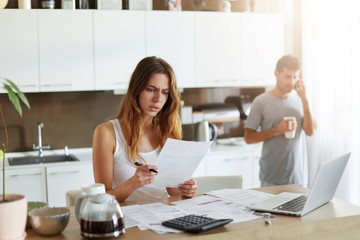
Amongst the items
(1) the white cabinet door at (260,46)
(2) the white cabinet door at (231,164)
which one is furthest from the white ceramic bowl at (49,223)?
(1) the white cabinet door at (260,46)

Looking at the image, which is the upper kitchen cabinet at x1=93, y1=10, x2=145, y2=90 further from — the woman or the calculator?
the calculator

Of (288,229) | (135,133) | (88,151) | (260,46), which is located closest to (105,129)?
(135,133)

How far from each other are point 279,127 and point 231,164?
1.10 meters

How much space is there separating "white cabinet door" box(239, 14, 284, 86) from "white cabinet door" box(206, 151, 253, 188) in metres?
0.72

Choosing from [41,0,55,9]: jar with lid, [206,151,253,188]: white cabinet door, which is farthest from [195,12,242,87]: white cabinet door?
[41,0,55,9]: jar with lid

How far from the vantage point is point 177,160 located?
2.05 metres

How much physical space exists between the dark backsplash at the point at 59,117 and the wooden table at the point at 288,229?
2495mm

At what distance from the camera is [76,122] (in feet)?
14.6

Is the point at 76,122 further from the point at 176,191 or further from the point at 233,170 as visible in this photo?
the point at 176,191

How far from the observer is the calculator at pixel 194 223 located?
5.43 ft

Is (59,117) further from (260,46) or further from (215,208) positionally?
(215,208)

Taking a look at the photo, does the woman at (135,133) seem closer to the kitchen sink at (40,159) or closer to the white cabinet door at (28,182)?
the white cabinet door at (28,182)

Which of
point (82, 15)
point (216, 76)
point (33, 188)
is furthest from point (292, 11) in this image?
point (33, 188)

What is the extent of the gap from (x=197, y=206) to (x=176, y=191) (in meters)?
0.43
